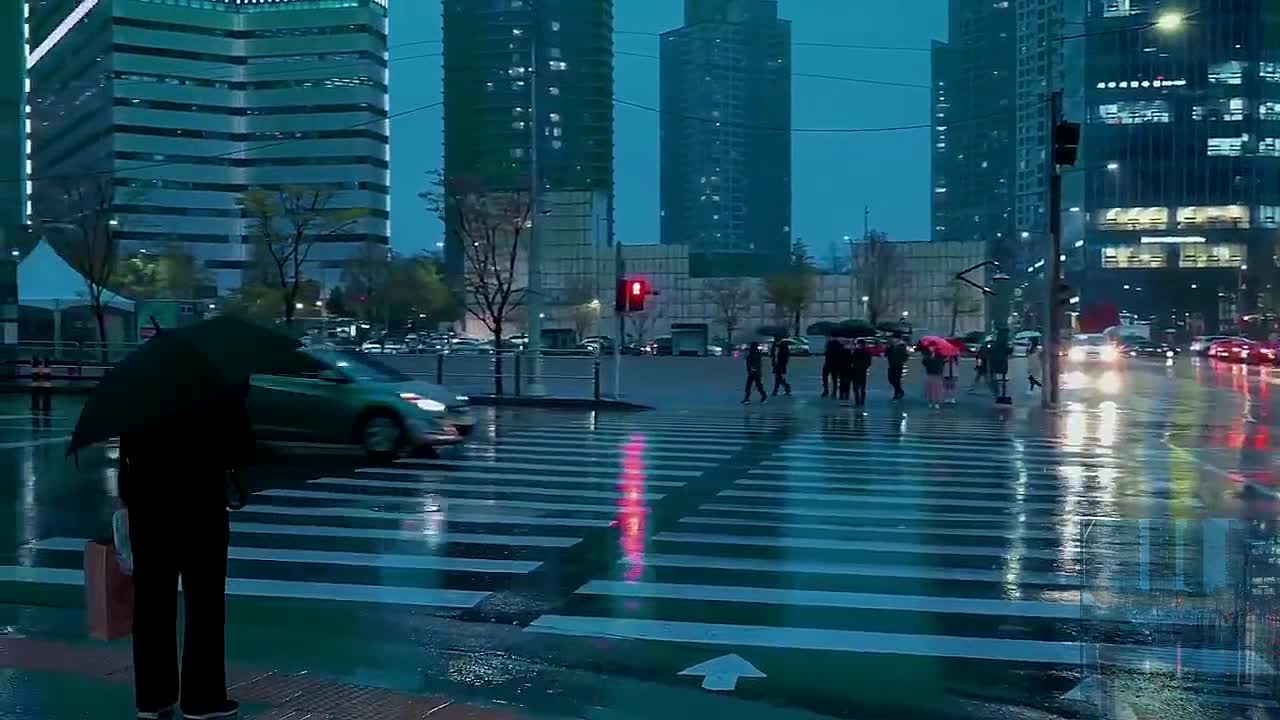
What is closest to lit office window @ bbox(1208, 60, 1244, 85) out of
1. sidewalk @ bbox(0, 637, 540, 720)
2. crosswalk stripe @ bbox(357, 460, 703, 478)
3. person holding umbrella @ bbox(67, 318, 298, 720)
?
crosswalk stripe @ bbox(357, 460, 703, 478)

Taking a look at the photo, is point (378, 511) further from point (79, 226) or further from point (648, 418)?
Result: point (79, 226)

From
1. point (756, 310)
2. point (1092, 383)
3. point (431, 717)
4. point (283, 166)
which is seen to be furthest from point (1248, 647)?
point (283, 166)

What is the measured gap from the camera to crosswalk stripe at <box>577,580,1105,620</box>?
8.69 metres

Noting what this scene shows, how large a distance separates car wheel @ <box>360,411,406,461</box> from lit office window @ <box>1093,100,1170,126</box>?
358 ft

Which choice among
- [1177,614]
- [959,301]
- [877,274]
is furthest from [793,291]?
[1177,614]

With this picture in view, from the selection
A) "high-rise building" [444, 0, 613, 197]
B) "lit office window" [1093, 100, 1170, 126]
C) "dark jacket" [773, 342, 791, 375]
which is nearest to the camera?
"dark jacket" [773, 342, 791, 375]

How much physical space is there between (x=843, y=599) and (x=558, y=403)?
2276cm

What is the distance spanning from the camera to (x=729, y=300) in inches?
3691

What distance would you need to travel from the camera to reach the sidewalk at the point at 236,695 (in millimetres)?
5973

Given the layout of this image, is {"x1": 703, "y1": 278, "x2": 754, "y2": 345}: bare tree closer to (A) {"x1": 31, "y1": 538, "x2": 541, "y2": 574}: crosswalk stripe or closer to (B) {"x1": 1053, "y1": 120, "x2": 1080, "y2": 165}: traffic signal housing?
(B) {"x1": 1053, "y1": 120, "x2": 1080, "y2": 165}: traffic signal housing

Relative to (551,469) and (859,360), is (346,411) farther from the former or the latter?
(859,360)

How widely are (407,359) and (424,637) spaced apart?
38846 mm

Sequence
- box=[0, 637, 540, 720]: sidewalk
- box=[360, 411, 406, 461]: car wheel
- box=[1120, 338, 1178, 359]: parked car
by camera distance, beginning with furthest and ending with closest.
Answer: box=[1120, 338, 1178, 359]: parked car
box=[360, 411, 406, 461]: car wheel
box=[0, 637, 540, 720]: sidewalk

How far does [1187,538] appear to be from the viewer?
5.89 metres
